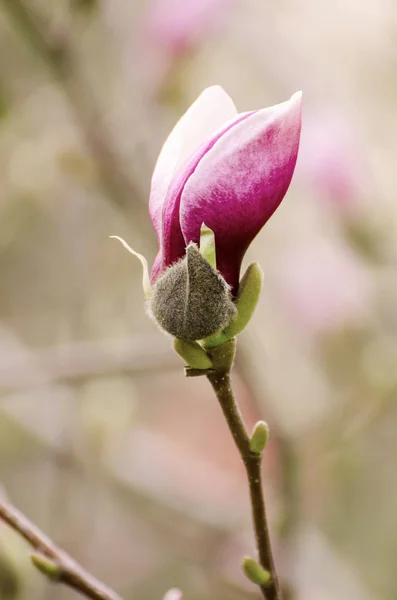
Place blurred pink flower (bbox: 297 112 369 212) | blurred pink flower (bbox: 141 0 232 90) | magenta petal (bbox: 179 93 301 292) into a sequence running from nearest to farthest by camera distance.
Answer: magenta petal (bbox: 179 93 301 292) < blurred pink flower (bbox: 297 112 369 212) < blurred pink flower (bbox: 141 0 232 90)

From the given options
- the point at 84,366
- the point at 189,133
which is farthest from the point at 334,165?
the point at 189,133

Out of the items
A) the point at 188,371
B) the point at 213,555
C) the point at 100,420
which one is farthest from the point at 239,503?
the point at 188,371

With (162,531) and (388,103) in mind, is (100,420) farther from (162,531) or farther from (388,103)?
(388,103)

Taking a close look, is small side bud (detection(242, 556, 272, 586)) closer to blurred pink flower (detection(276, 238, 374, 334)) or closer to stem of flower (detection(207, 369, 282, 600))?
stem of flower (detection(207, 369, 282, 600))

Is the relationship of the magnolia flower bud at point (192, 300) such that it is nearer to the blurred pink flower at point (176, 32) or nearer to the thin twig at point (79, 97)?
the thin twig at point (79, 97)

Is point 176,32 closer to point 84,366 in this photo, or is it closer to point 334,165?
point 334,165

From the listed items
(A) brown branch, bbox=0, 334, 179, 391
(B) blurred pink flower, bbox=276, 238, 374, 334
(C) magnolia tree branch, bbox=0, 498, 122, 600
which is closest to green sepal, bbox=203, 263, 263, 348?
(C) magnolia tree branch, bbox=0, 498, 122, 600
